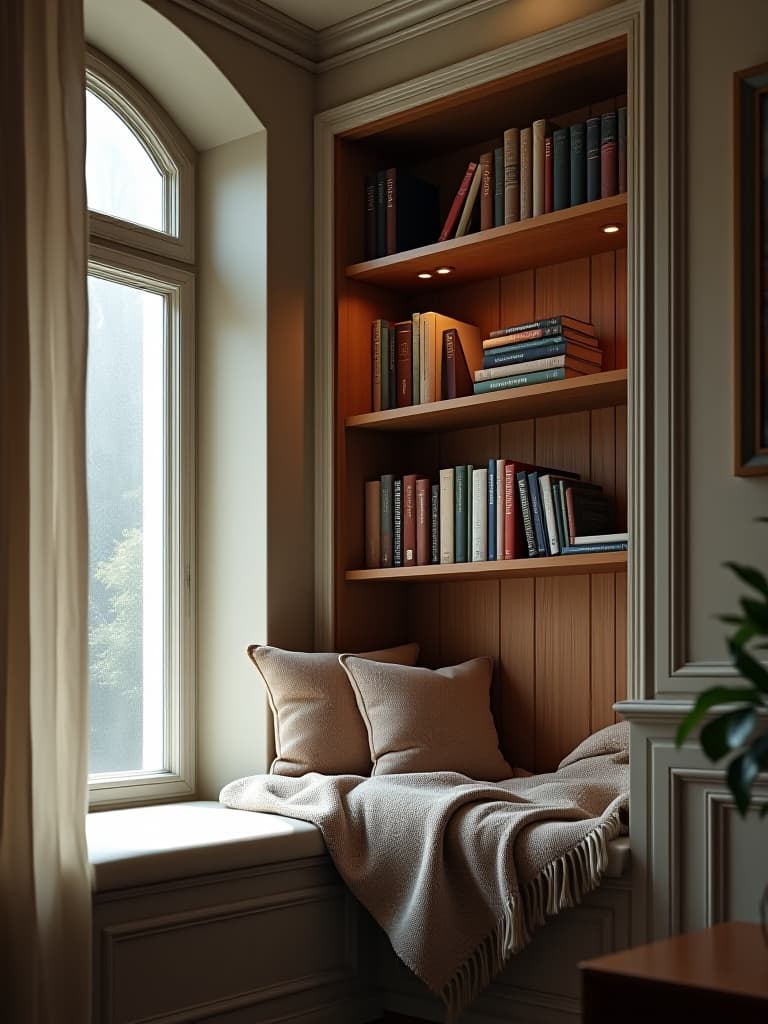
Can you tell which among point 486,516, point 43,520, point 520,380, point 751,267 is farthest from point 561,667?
point 43,520

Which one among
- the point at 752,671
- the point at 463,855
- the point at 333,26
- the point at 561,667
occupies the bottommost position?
the point at 463,855

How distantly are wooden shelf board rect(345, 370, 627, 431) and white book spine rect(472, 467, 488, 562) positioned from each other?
193 mm

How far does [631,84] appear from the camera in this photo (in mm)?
2969

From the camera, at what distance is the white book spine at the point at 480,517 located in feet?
11.2

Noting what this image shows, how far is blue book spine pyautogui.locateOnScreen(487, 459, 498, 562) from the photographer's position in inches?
133

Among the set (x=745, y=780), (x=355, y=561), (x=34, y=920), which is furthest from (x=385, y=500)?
(x=745, y=780)

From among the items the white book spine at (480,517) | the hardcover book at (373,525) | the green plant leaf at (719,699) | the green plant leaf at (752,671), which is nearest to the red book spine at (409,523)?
the hardcover book at (373,525)

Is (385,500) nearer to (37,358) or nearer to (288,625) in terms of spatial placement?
(288,625)

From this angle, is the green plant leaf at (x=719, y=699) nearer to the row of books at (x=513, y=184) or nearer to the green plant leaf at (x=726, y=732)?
the green plant leaf at (x=726, y=732)

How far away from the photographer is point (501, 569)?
330cm

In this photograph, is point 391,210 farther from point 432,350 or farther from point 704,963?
point 704,963

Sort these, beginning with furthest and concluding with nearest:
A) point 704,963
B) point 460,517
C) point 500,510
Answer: point 460,517 < point 500,510 < point 704,963

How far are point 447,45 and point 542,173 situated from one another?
0.50m

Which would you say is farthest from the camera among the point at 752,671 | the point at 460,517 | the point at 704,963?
the point at 460,517
